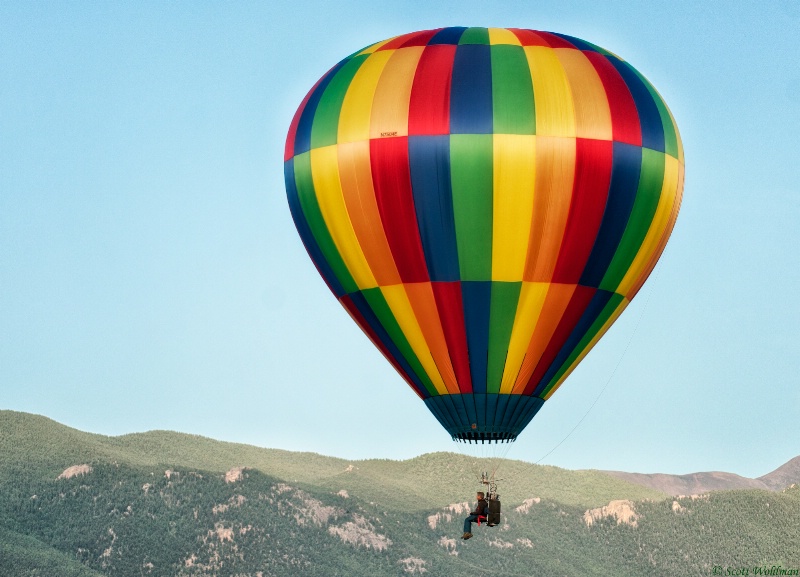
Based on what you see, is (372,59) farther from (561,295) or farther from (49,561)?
(49,561)

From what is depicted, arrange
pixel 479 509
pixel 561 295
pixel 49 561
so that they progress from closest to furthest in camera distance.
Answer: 1. pixel 479 509
2. pixel 561 295
3. pixel 49 561

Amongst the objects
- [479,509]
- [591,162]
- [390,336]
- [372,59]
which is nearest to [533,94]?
[591,162]

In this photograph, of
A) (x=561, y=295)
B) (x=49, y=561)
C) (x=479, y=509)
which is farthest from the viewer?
(x=49, y=561)

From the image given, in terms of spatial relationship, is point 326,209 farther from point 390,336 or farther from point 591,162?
point 591,162

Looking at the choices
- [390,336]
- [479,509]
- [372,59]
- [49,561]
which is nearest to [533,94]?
[372,59]

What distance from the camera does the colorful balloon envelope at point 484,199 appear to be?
52.1 m

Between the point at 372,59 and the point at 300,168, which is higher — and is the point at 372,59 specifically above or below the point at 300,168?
above

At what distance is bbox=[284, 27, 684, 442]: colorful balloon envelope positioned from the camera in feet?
171

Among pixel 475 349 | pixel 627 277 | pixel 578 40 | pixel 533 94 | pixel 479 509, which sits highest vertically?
pixel 578 40

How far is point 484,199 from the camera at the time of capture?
171ft

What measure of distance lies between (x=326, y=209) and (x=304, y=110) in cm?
429

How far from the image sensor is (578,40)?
56375mm

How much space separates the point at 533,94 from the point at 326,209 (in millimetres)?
8585

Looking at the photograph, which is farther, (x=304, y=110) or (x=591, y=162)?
(x=304, y=110)
